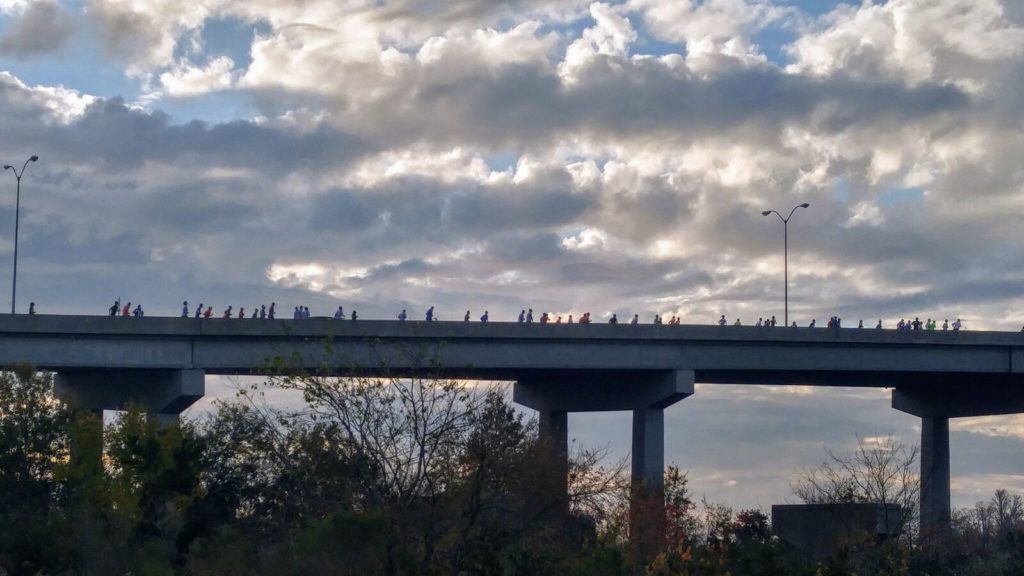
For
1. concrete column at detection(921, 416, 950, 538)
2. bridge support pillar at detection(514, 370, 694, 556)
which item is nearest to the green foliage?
bridge support pillar at detection(514, 370, 694, 556)

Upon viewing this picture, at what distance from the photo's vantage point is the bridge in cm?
5716

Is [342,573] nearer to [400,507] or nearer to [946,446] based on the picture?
[400,507]

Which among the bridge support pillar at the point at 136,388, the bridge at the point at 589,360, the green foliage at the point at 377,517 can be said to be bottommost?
the green foliage at the point at 377,517

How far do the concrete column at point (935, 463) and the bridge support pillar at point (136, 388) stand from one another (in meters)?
37.1

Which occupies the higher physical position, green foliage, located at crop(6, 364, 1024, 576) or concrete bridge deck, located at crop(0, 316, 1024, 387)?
concrete bridge deck, located at crop(0, 316, 1024, 387)

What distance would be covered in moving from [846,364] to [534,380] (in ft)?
50.2

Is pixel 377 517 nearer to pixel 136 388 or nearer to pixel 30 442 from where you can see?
pixel 30 442

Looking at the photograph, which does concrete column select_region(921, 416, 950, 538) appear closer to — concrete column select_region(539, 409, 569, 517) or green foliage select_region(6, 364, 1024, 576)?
green foliage select_region(6, 364, 1024, 576)

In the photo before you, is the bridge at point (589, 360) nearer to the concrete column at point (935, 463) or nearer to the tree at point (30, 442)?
the concrete column at point (935, 463)

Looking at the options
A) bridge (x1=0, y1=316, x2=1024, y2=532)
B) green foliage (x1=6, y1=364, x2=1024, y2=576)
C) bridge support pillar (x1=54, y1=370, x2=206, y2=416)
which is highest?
bridge (x1=0, y1=316, x2=1024, y2=532)

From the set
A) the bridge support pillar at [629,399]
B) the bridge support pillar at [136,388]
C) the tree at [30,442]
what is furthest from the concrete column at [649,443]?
the tree at [30,442]

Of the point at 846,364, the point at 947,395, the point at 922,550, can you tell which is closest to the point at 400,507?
the point at 922,550

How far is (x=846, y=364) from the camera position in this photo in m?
67.9

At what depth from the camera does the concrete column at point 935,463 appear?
73.6 meters
